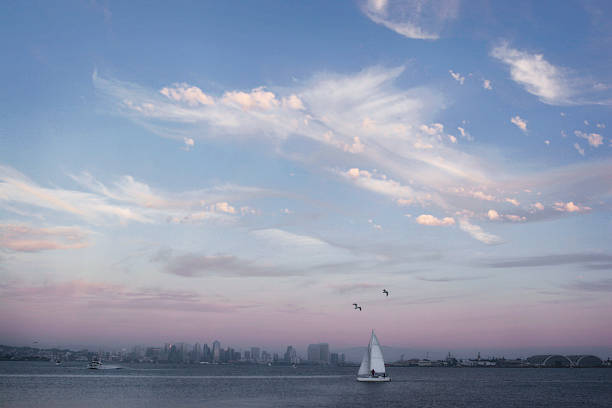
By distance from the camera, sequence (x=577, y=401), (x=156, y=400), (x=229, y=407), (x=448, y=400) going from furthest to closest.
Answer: (x=577, y=401) < (x=448, y=400) < (x=156, y=400) < (x=229, y=407)

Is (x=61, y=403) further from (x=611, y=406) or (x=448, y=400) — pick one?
(x=611, y=406)

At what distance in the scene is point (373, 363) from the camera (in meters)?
130

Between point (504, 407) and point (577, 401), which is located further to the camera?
point (577, 401)

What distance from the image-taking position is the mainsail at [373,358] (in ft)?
412

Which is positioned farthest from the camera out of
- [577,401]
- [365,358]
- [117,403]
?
[365,358]

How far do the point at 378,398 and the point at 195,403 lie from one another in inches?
1362

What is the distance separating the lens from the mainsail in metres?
126

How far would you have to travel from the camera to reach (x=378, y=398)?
95500 millimetres

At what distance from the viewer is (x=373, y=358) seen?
12938cm

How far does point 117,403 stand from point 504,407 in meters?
61.9

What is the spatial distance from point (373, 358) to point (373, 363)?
1666 millimetres

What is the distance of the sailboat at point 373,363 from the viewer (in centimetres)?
12644

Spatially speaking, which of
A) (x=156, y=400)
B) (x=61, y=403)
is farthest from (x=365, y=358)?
(x=61, y=403)

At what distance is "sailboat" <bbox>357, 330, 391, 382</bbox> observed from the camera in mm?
126438
